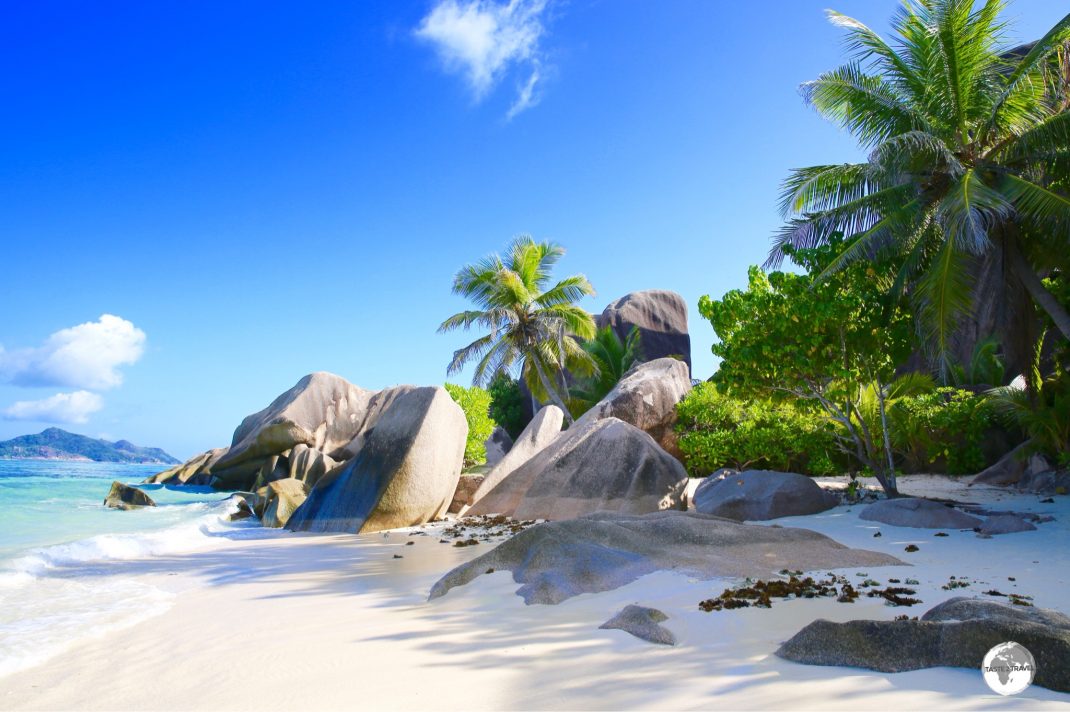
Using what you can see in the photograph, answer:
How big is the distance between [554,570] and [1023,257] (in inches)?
435

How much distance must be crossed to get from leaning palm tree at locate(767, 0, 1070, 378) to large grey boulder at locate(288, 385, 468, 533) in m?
7.01

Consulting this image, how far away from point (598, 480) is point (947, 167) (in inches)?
308

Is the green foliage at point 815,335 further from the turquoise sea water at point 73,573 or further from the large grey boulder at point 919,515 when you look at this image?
the turquoise sea water at point 73,573

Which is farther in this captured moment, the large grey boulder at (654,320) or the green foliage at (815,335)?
the large grey boulder at (654,320)

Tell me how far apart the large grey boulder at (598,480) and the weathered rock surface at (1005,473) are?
26.4 ft

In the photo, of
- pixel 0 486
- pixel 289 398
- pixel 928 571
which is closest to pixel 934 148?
pixel 928 571

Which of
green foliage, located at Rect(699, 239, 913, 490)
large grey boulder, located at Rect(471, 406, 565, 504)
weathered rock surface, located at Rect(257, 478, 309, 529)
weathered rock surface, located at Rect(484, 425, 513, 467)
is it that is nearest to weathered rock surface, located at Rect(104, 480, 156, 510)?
weathered rock surface, located at Rect(257, 478, 309, 529)

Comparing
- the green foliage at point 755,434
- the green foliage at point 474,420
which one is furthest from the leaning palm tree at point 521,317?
the green foliage at point 755,434

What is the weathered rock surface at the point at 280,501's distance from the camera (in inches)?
492

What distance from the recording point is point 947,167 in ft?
36.0

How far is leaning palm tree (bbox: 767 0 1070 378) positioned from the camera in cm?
1028

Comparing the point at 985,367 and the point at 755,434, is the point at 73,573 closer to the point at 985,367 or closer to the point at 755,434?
the point at 755,434

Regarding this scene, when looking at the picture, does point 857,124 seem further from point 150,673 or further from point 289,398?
point 289,398

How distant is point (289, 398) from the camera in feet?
91.4
